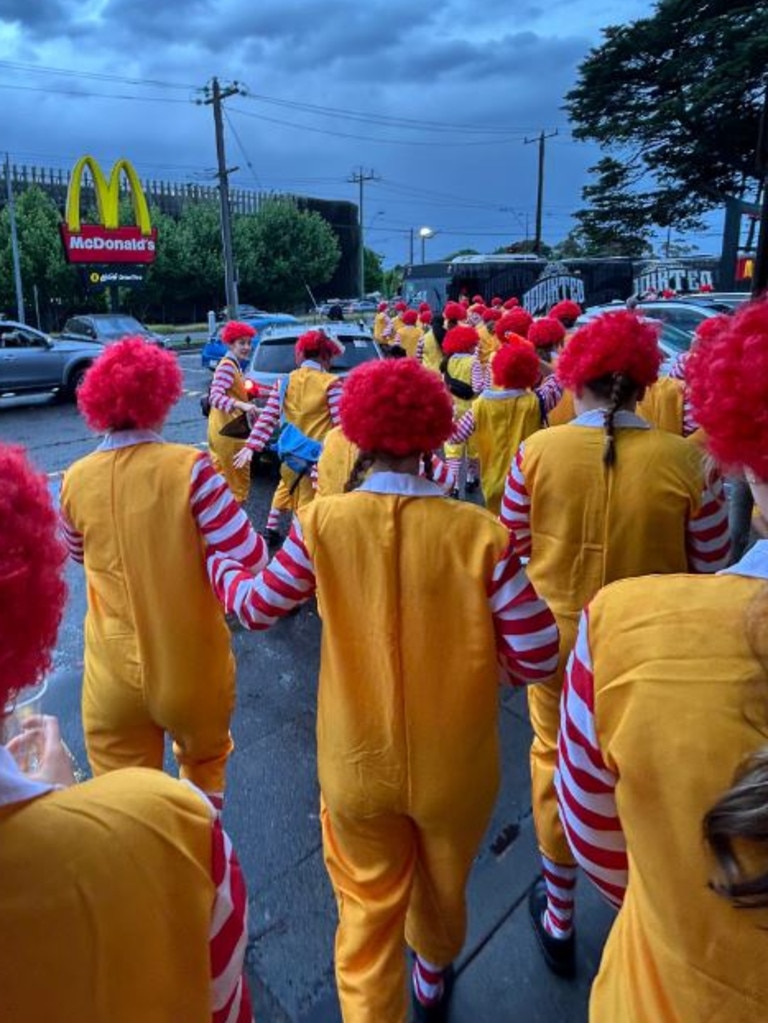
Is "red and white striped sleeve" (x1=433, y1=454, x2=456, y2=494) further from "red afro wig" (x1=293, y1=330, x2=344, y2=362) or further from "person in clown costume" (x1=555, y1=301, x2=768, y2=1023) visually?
"red afro wig" (x1=293, y1=330, x2=344, y2=362)

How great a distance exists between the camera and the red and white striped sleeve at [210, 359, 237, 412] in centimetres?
591

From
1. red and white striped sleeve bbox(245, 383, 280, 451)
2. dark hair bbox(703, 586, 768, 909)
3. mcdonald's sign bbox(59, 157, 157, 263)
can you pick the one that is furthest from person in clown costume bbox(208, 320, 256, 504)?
mcdonald's sign bbox(59, 157, 157, 263)

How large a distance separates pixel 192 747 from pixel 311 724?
53.1 inches

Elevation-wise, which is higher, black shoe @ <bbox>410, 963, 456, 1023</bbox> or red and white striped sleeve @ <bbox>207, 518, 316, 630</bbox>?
red and white striped sleeve @ <bbox>207, 518, 316, 630</bbox>

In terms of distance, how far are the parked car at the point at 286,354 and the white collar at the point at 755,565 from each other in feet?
24.9

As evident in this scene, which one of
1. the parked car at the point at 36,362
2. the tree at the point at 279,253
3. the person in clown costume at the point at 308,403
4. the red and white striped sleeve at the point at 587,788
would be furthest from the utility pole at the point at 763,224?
the tree at the point at 279,253

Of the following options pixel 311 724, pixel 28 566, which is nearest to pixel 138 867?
pixel 28 566

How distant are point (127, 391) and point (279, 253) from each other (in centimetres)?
3953

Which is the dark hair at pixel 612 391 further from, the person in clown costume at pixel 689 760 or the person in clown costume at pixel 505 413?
the person in clown costume at pixel 505 413

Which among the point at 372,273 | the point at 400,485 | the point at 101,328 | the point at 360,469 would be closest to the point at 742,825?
the point at 400,485

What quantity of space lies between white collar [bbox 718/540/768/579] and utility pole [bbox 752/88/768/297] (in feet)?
9.32

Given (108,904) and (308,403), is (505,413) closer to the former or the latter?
(308,403)

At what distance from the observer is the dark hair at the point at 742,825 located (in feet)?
2.56

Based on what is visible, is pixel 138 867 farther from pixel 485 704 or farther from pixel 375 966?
pixel 375 966
